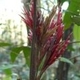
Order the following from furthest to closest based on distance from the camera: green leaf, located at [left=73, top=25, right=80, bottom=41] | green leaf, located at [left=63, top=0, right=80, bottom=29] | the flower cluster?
1. green leaf, located at [left=73, top=25, right=80, bottom=41]
2. green leaf, located at [left=63, top=0, right=80, bottom=29]
3. the flower cluster

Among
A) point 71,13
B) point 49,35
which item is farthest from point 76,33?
point 49,35

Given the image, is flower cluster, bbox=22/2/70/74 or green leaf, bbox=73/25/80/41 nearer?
flower cluster, bbox=22/2/70/74

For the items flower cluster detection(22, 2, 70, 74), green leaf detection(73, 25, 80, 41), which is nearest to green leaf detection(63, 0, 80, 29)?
A: green leaf detection(73, 25, 80, 41)

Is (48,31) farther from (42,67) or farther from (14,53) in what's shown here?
(14,53)

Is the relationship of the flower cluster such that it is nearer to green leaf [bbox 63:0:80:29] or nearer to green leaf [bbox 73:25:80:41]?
green leaf [bbox 63:0:80:29]

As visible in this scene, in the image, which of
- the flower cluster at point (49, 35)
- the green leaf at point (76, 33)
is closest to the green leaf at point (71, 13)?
the green leaf at point (76, 33)

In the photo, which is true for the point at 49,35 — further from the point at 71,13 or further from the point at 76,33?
the point at 76,33

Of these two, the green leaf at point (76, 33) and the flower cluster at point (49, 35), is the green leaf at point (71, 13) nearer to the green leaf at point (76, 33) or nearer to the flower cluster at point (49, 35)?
the green leaf at point (76, 33)

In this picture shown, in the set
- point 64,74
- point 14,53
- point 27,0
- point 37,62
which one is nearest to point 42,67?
point 37,62
